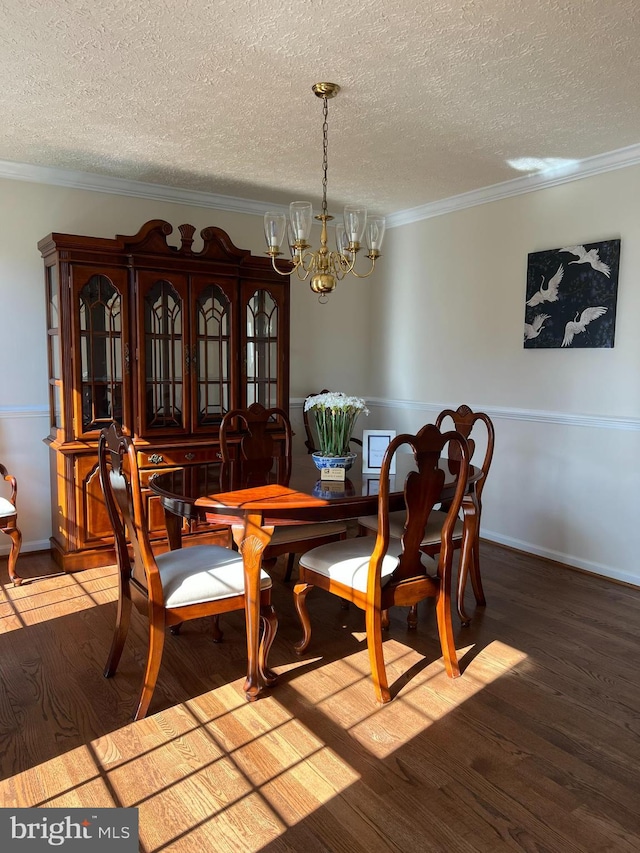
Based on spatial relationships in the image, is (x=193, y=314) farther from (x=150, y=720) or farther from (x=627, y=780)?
(x=627, y=780)

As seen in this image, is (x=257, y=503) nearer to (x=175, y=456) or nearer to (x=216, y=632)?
(x=216, y=632)

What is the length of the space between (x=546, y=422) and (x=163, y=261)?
102 inches

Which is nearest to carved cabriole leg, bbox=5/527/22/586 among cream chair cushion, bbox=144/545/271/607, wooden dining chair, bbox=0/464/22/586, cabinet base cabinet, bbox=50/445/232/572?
wooden dining chair, bbox=0/464/22/586

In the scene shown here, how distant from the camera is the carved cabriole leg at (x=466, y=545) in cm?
285

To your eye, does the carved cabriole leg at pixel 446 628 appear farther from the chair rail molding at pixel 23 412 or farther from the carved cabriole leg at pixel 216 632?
the chair rail molding at pixel 23 412

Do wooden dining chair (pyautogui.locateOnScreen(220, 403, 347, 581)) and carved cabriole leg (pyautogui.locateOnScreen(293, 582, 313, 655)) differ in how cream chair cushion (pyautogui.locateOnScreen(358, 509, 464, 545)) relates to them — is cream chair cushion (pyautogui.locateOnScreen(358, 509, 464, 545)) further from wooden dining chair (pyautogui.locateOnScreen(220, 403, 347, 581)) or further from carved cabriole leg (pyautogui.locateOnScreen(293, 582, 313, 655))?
carved cabriole leg (pyautogui.locateOnScreen(293, 582, 313, 655))

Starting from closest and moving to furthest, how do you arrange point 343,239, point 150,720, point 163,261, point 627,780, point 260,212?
1. point 627,780
2. point 150,720
3. point 343,239
4. point 163,261
5. point 260,212

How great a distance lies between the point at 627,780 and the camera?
189 centimetres

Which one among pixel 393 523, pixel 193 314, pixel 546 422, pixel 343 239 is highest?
pixel 343 239

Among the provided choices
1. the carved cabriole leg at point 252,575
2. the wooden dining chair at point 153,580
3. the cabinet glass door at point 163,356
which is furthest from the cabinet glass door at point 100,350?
the carved cabriole leg at point 252,575

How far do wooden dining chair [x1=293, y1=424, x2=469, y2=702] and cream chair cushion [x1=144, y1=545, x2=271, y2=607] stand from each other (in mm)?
289

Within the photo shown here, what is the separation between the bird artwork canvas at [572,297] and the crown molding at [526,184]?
0.41m

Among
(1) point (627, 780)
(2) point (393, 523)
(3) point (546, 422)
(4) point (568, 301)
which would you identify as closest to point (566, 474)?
(3) point (546, 422)

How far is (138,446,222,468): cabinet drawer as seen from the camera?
3.80m
